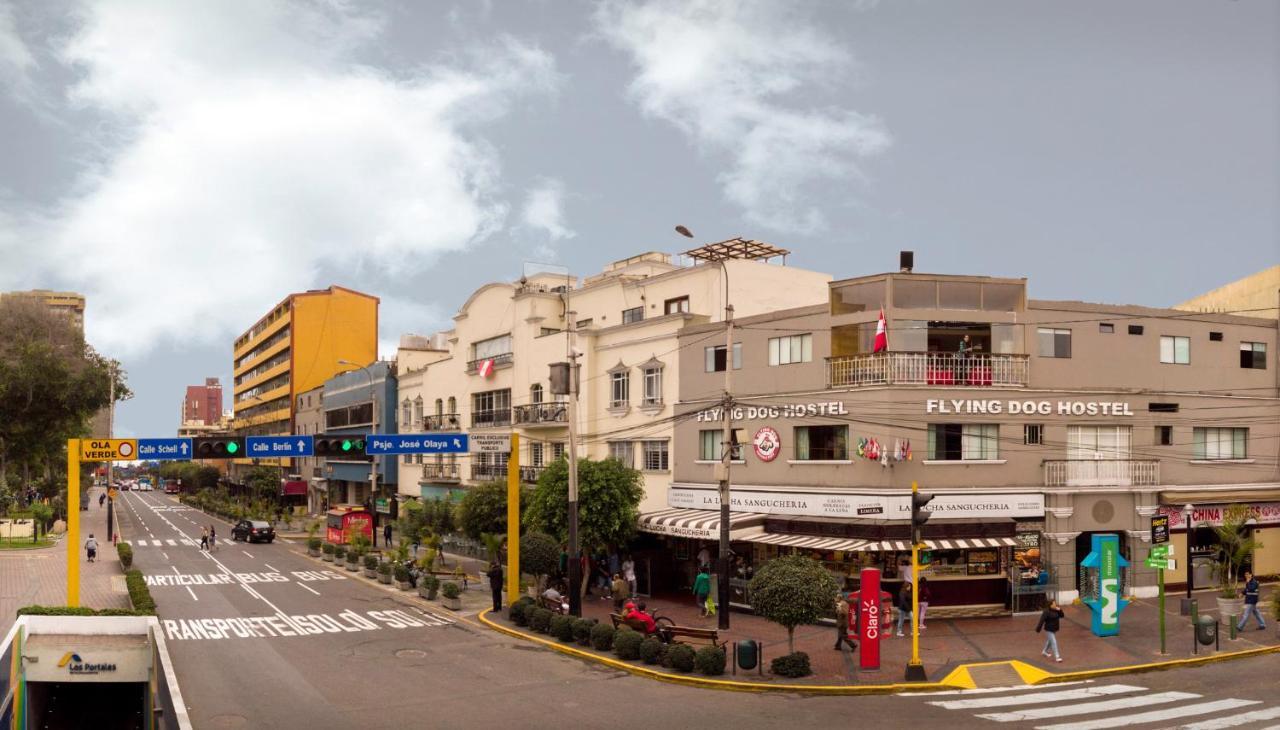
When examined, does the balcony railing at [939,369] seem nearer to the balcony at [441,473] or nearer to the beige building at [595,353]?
the beige building at [595,353]

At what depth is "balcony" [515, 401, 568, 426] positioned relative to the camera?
154 feet

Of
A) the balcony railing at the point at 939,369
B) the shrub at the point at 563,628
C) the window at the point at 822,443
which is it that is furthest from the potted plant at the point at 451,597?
the balcony railing at the point at 939,369

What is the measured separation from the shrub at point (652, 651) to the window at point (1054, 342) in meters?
16.6

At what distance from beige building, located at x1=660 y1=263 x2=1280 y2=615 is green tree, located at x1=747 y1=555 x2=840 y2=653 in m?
6.57

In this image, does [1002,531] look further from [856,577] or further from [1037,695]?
[1037,695]

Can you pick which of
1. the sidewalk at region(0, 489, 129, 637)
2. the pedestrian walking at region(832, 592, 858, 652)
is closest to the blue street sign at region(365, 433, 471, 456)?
the sidewalk at region(0, 489, 129, 637)

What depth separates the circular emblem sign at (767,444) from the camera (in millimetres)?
34219

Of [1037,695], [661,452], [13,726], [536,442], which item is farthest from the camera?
[536,442]

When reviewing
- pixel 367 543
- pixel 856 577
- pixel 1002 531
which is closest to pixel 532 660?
pixel 856 577

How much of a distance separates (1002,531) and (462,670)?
1723 centimetres

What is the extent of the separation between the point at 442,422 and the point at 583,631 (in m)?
36.1

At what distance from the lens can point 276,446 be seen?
3259cm

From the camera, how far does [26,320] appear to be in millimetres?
78375

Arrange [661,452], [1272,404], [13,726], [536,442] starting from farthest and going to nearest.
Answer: [536,442]
[661,452]
[1272,404]
[13,726]
